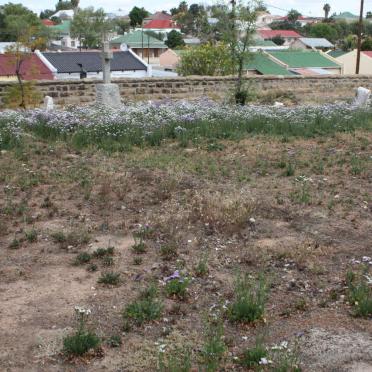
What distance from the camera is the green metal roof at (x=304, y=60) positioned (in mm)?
46375

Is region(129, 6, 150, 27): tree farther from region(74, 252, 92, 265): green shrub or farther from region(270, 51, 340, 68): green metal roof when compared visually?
region(74, 252, 92, 265): green shrub

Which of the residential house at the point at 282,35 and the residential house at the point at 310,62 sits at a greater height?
the residential house at the point at 282,35

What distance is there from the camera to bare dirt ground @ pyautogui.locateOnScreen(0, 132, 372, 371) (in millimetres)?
3998

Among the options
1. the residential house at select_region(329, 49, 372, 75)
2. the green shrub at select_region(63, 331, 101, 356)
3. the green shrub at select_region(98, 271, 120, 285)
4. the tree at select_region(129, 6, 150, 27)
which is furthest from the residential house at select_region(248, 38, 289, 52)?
the tree at select_region(129, 6, 150, 27)

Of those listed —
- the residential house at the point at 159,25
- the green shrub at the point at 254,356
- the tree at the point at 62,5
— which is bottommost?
the green shrub at the point at 254,356

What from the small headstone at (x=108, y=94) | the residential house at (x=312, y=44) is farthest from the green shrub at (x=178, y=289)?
the residential house at (x=312, y=44)

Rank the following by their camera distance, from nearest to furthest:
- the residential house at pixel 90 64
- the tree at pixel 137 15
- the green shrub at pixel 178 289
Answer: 1. the green shrub at pixel 178 289
2. the residential house at pixel 90 64
3. the tree at pixel 137 15

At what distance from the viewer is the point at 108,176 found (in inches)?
306

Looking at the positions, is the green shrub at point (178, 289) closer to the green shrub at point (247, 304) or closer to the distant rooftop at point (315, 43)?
the green shrub at point (247, 304)

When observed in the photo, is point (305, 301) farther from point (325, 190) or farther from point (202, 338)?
point (325, 190)

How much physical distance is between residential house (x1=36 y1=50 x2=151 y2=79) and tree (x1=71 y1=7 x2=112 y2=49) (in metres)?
45.7

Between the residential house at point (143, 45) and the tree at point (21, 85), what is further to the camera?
the residential house at point (143, 45)

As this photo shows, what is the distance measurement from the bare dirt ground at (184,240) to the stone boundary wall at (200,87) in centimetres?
581

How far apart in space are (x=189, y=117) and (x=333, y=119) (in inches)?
115
